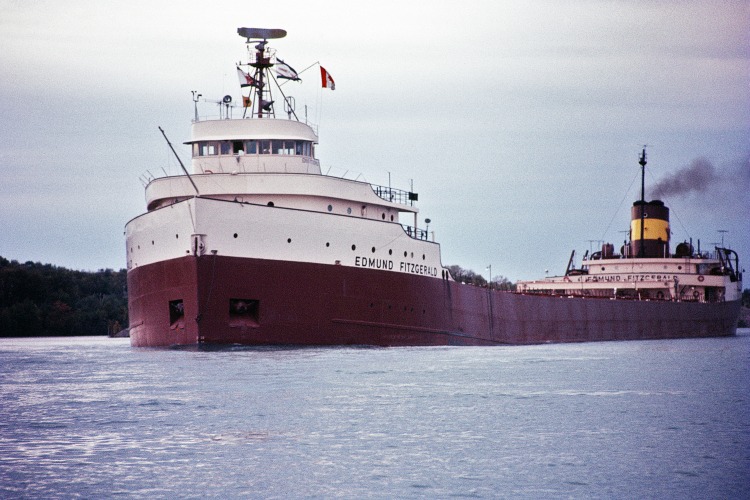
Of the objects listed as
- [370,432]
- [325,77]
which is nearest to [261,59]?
[325,77]

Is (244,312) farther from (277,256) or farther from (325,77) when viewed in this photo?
(325,77)

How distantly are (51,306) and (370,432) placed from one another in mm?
65684

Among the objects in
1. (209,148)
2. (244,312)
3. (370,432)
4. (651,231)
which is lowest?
(370,432)

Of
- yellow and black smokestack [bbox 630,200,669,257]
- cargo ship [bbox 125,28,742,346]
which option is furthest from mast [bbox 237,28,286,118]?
yellow and black smokestack [bbox 630,200,669,257]

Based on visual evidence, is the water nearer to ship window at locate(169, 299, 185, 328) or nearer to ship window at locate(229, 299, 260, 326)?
ship window at locate(229, 299, 260, 326)

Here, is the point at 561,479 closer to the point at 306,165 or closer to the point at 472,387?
the point at 472,387

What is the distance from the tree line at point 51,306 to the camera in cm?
7025

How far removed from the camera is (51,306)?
74.2 meters

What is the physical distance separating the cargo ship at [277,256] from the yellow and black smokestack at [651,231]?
18.0 meters

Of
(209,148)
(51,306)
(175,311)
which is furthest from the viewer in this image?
(51,306)

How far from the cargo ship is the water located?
5.28 meters

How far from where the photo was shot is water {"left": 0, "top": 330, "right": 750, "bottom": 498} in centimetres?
1023

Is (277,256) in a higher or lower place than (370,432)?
higher

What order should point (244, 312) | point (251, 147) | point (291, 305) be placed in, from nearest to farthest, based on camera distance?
1. point (244, 312)
2. point (291, 305)
3. point (251, 147)
